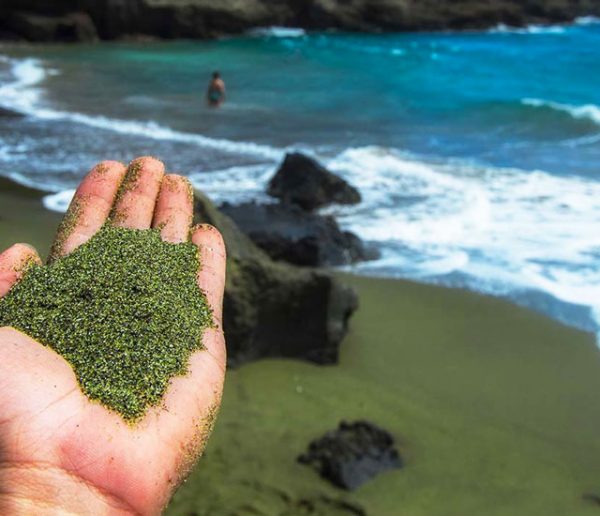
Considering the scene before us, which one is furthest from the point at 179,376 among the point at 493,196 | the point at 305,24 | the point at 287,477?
the point at 305,24

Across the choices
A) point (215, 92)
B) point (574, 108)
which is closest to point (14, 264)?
point (215, 92)

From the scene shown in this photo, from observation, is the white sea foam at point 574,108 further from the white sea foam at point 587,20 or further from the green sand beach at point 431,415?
the white sea foam at point 587,20

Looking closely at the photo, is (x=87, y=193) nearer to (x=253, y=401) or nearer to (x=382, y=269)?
(x=253, y=401)

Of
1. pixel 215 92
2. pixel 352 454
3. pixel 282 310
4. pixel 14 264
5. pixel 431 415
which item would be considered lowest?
pixel 215 92

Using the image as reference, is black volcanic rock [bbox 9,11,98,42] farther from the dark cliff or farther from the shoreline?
the shoreline

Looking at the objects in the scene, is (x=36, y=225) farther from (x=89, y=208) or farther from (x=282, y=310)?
(x=89, y=208)
